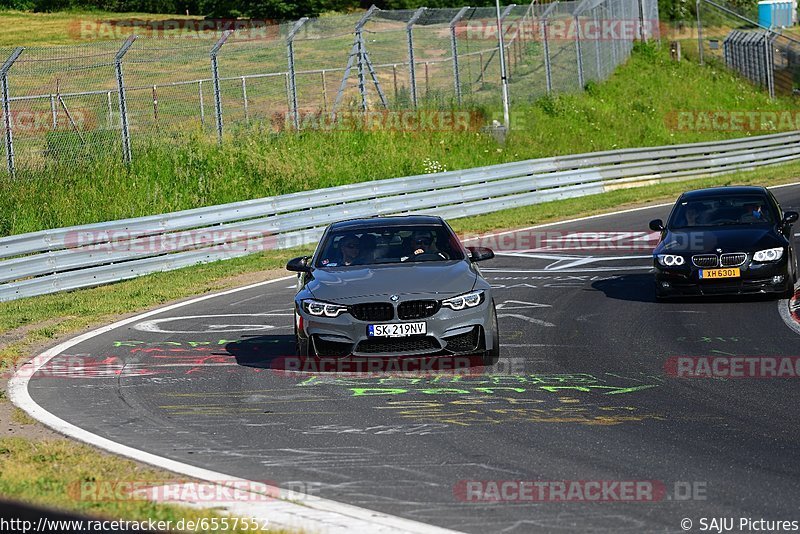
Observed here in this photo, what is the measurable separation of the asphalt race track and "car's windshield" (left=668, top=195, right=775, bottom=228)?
57.7 inches

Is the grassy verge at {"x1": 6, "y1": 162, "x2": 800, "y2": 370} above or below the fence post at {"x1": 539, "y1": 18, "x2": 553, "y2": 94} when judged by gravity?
below

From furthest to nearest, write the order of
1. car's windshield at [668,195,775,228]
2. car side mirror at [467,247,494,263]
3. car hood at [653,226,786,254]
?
car's windshield at [668,195,775,228]
car hood at [653,226,786,254]
car side mirror at [467,247,494,263]

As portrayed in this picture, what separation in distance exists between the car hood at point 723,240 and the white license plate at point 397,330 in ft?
18.9

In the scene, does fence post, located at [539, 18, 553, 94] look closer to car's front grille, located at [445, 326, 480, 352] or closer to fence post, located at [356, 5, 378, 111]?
fence post, located at [356, 5, 378, 111]

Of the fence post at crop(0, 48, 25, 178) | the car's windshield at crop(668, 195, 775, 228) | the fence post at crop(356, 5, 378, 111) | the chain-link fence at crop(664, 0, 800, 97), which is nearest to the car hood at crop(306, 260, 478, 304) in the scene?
the car's windshield at crop(668, 195, 775, 228)

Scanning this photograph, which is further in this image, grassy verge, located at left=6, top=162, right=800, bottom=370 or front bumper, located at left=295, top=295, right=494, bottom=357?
grassy verge, located at left=6, top=162, right=800, bottom=370

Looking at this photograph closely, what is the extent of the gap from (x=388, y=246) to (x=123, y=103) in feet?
47.9

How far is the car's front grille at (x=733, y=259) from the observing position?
1516cm

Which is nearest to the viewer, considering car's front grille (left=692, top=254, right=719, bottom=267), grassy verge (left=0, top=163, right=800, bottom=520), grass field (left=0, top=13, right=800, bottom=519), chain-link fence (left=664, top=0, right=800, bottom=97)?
grassy verge (left=0, top=163, right=800, bottom=520)

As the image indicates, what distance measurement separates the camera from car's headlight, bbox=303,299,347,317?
11.2 m

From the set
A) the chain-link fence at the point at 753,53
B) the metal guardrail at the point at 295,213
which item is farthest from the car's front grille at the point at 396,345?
the chain-link fence at the point at 753,53

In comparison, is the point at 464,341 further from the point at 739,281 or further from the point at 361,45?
the point at 361,45

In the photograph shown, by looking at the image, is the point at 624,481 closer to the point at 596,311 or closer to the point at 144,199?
the point at 596,311

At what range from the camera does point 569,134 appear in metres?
41.2
